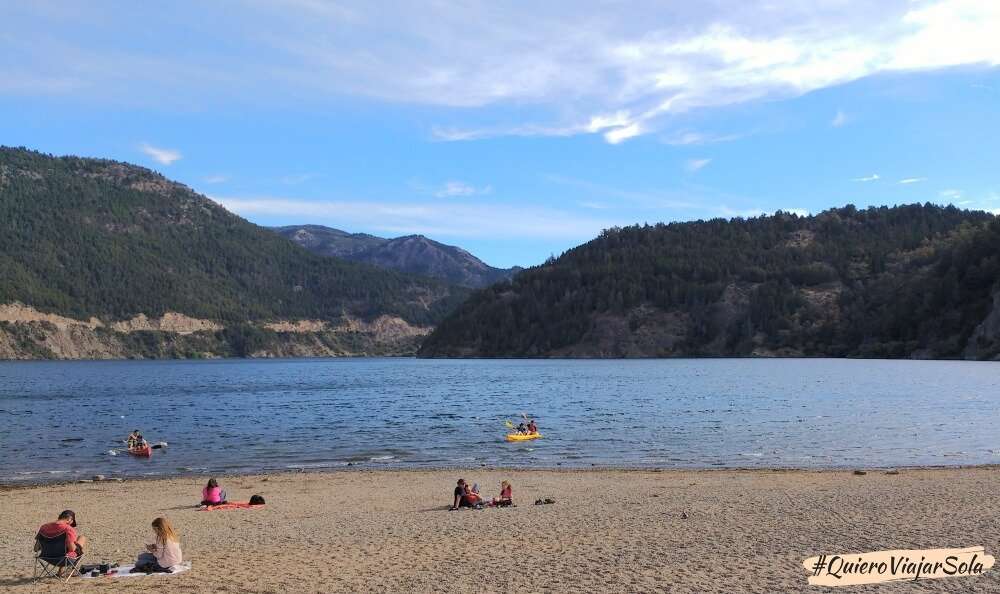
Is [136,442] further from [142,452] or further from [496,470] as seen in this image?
[496,470]

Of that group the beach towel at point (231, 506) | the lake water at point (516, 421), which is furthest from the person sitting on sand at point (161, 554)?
the lake water at point (516, 421)

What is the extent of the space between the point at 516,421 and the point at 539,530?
4662cm

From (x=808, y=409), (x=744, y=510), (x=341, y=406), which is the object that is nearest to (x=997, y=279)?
(x=808, y=409)

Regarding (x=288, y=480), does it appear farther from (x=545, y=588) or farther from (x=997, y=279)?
(x=997, y=279)

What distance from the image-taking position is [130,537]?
24250 mm

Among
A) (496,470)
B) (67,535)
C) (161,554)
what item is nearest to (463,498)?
(161,554)

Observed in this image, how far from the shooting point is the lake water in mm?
45812

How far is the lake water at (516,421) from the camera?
150 feet

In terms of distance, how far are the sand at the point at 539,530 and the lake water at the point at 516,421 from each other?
26.3 ft

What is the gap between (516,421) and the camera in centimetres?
7000

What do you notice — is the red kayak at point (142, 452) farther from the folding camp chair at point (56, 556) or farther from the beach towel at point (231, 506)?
the folding camp chair at point (56, 556)

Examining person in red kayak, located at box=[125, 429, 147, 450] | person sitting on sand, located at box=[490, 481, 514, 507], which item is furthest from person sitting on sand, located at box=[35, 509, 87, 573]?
person in red kayak, located at box=[125, 429, 147, 450]

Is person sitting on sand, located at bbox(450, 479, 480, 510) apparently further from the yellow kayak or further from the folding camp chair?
the yellow kayak

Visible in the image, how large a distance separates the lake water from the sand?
8008 mm
